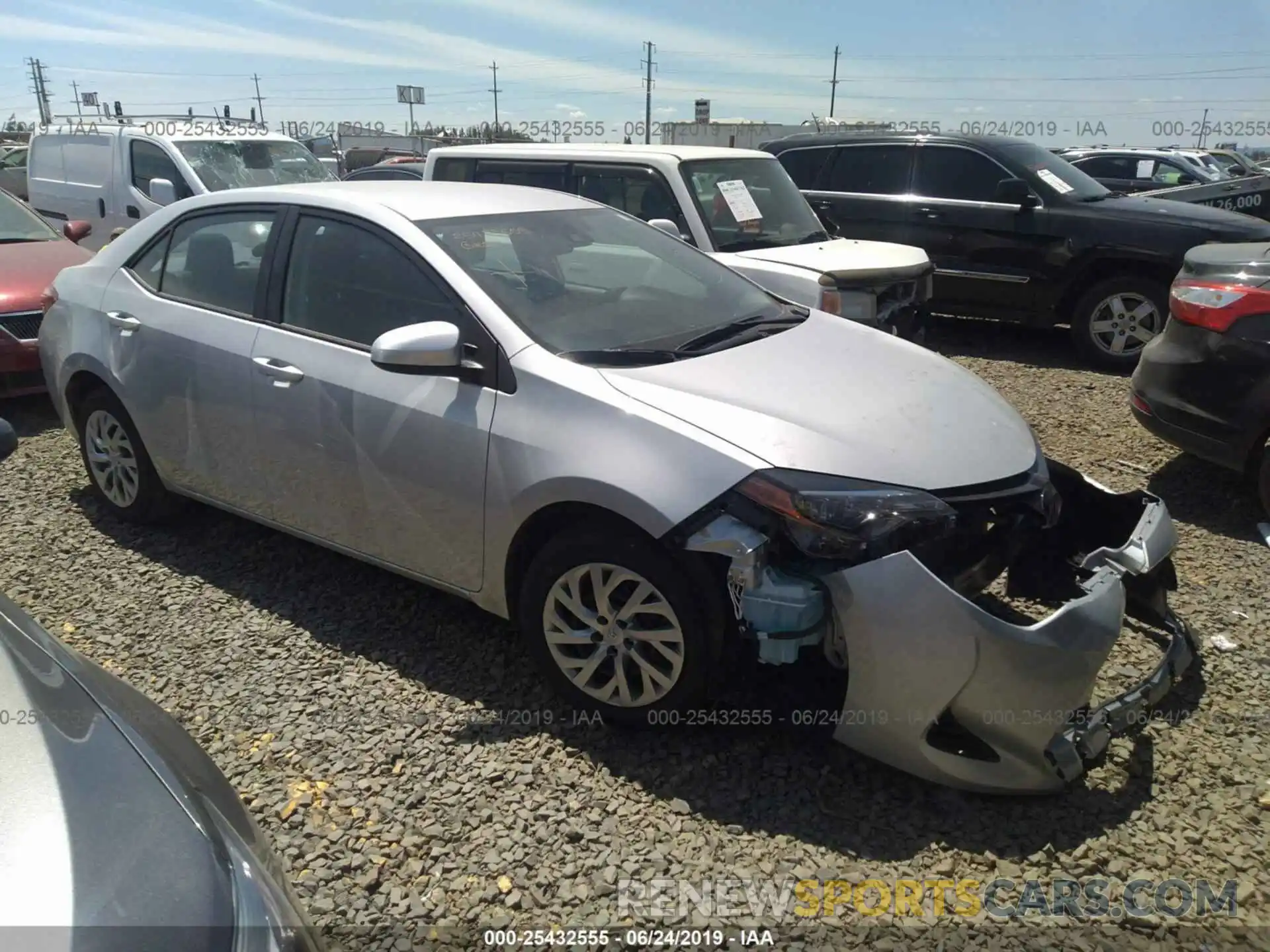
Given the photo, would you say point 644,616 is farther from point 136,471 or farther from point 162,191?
point 162,191

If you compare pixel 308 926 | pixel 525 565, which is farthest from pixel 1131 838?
pixel 308 926

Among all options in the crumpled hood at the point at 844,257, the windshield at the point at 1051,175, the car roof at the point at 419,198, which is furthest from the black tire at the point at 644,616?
the windshield at the point at 1051,175

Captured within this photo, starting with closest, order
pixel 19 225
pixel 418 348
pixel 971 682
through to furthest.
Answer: pixel 971 682 < pixel 418 348 < pixel 19 225

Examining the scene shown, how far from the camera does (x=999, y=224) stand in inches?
312

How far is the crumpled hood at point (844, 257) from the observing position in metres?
5.80

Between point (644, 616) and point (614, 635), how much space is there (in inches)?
4.8

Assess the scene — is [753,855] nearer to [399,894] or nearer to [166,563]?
[399,894]

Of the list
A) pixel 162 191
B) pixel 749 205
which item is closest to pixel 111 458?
pixel 749 205

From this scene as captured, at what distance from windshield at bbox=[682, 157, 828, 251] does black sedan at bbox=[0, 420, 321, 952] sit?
489 centimetres

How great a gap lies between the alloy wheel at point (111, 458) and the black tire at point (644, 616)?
242 centimetres

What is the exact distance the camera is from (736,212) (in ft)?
20.4

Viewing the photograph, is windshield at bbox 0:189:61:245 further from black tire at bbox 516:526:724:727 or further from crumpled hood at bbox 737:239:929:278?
black tire at bbox 516:526:724:727

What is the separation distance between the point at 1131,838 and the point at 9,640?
280 centimetres

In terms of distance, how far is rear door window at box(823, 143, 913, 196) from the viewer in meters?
8.49
